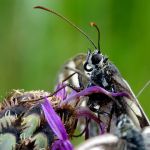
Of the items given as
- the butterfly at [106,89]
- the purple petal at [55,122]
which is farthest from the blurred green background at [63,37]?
the purple petal at [55,122]

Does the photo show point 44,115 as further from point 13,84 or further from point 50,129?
point 13,84

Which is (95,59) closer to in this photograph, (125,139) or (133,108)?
(133,108)

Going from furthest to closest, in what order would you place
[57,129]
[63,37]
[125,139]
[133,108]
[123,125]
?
[63,37], [133,108], [57,129], [123,125], [125,139]

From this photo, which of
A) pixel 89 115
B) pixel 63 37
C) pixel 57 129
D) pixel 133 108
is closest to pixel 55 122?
pixel 57 129

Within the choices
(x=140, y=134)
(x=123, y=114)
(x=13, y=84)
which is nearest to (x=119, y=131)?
(x=140, y=134)

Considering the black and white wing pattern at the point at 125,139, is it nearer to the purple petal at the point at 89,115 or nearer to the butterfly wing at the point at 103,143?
the butterfly wing at the point at 103,143

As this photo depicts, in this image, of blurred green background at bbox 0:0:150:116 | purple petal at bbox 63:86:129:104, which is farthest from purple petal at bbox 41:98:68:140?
blurred green background at bbox 0:0:150:116

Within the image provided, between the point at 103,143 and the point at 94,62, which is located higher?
the point at 94,62
